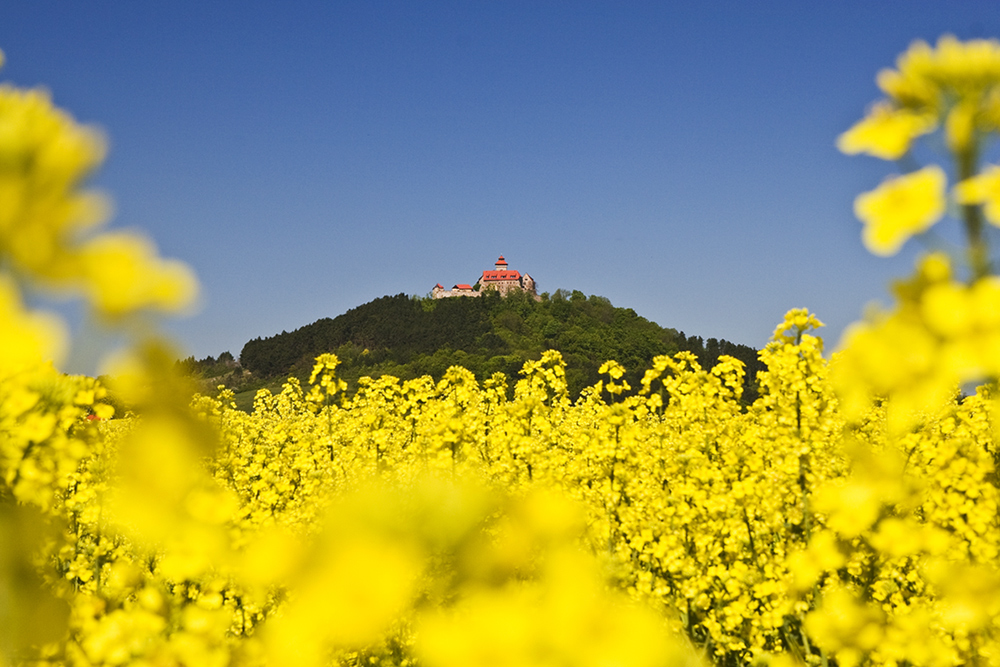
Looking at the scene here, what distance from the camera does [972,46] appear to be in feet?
3.31

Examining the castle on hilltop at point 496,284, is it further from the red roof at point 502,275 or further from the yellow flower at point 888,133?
the yellow flower at point 888,133

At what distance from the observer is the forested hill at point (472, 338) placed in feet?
194

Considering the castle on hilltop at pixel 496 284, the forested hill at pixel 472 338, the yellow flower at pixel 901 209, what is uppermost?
the castle on hilltop at pixel 496 284

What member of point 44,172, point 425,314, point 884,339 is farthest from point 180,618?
point 425,314

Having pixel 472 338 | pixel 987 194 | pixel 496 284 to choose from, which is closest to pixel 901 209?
pixel 987 194

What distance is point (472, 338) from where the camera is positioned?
7269cm

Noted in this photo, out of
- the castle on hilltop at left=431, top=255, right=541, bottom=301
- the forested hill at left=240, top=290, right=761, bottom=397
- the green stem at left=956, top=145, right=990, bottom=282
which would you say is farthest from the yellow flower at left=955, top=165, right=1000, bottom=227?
the castle on hilltop at left=431, top=255, right=541, bottom=301

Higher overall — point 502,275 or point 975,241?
point 502,275

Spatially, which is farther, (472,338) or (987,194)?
(472,338)

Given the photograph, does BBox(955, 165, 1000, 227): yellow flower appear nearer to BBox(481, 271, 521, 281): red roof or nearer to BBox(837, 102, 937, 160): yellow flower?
BBox(837, 102, 937, 160): yellow flower

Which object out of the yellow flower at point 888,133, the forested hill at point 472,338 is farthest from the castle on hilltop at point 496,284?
the yellow flower at point 888,133

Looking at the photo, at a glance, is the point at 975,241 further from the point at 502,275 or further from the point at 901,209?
the point at 502,275

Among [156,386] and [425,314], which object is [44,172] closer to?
[156,386]

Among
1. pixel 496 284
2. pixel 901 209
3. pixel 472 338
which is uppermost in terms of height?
pixel 496 284
